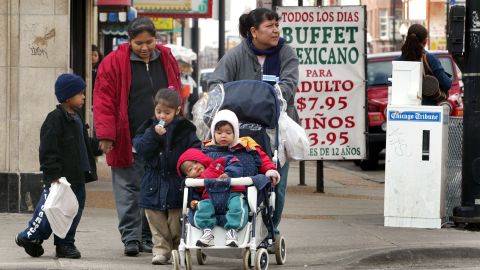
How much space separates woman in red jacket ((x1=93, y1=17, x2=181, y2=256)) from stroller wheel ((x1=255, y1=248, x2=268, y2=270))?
1.44 metres

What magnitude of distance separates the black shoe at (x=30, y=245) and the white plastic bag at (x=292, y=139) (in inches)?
78.3

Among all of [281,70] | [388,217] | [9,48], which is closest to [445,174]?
[388,217]

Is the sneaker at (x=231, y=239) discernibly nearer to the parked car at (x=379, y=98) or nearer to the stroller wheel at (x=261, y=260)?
the stroller wheel at (x=261, y=260)

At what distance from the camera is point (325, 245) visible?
1090 cm

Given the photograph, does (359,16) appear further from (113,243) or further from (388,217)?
(113,243)

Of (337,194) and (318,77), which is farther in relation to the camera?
(337,194)

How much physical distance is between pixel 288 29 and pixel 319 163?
68.6 inches

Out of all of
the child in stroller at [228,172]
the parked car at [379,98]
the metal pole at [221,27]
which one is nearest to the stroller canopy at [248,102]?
the child in stroller at [228,172]

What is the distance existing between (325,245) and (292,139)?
1.40m

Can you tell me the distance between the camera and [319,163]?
16.1m

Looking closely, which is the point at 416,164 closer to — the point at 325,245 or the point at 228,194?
the point at 325,245

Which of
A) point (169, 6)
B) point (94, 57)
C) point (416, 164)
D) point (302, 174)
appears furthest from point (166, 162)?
point (169, 6)

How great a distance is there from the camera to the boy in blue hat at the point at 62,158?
9633 mm

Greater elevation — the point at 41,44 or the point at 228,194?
the point at 41,44
